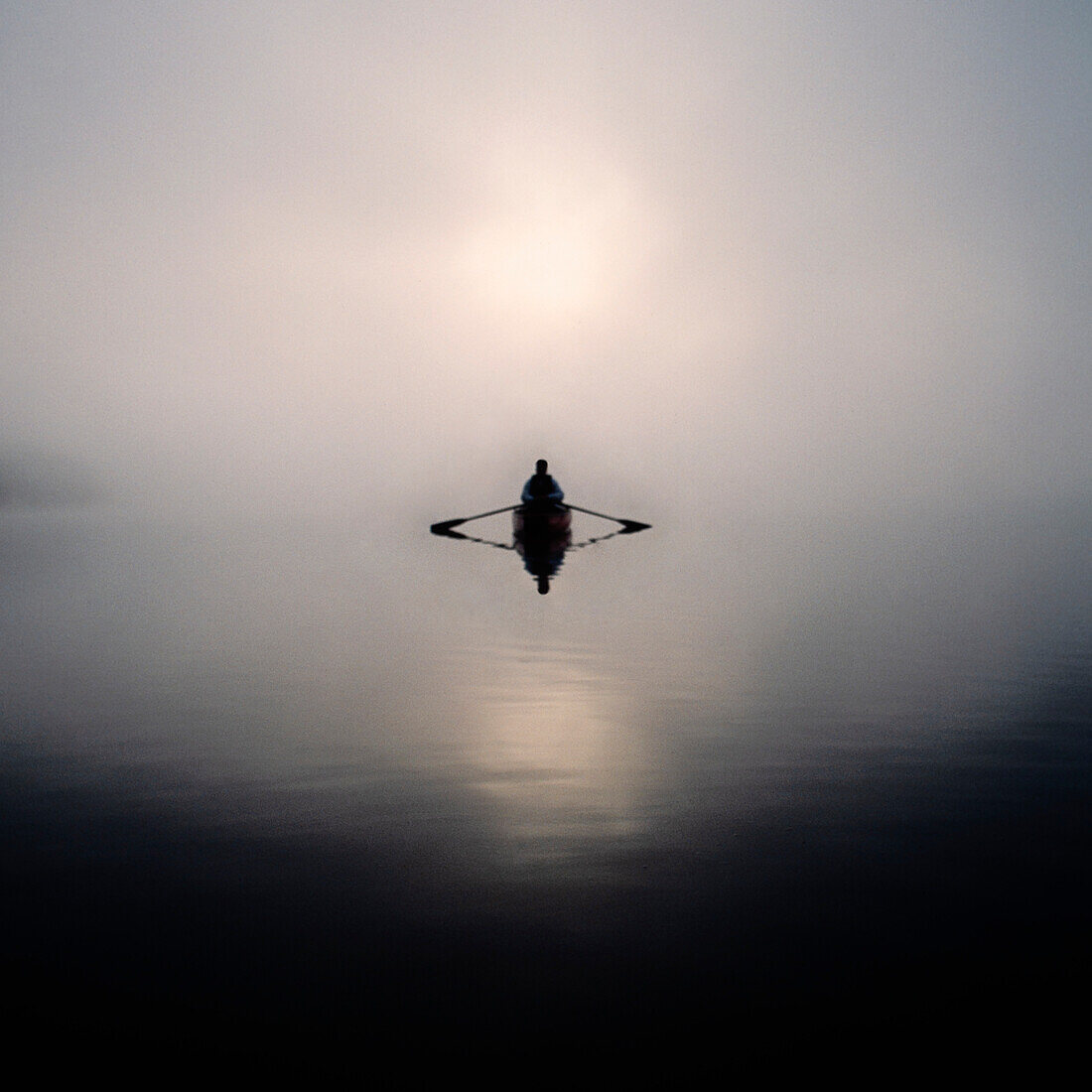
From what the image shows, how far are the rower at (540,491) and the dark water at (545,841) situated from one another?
967 inches

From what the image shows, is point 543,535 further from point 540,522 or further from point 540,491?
point 540,491

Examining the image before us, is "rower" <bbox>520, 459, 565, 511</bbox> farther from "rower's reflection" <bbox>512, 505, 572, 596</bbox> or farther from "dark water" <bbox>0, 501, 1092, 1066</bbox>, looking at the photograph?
"dark water" <bbox>0, 501, 1092, 1066</bbox>

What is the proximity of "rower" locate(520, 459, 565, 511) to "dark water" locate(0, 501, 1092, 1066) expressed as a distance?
2455 cm

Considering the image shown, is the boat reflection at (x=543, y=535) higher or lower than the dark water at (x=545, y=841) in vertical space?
higher

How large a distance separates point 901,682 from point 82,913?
1742 centimetres

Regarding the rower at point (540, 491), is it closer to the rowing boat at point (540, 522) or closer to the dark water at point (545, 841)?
the rowing boat at point (540, 522)

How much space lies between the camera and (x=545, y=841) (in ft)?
35.1

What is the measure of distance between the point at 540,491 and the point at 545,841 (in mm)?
42437

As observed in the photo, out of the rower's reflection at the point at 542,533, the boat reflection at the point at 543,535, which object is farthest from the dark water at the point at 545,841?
the rower's reflection at the point at 542,533

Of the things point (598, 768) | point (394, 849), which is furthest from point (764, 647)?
point (394, 849)

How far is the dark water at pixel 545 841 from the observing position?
7.26m

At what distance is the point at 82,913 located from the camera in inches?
348

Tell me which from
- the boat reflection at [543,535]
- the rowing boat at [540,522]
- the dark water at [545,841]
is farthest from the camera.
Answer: the rowing boat at [540,522]

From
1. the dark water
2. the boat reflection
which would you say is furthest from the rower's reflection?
the dark water
